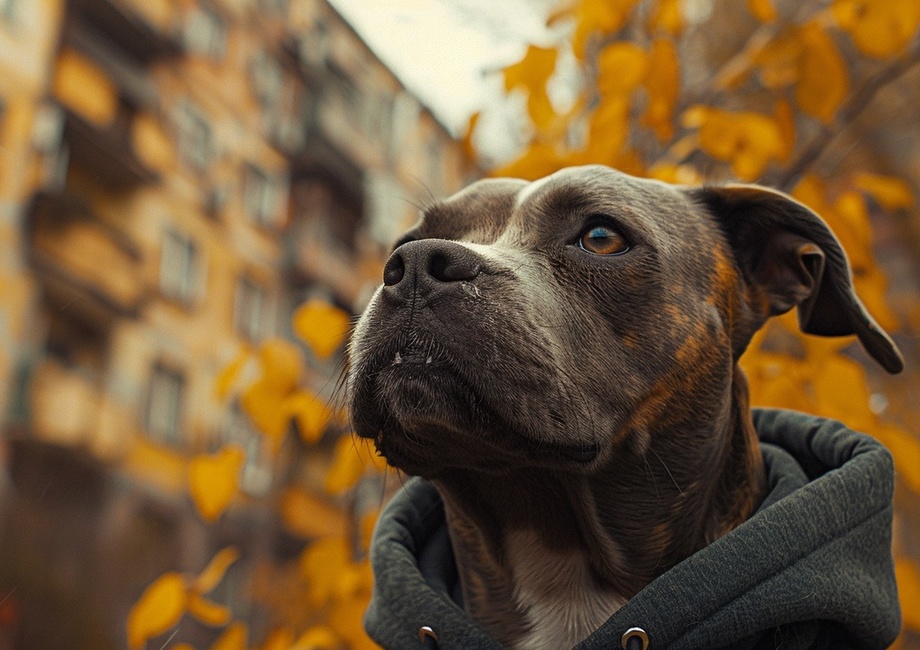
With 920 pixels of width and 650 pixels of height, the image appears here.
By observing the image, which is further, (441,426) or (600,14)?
(600,14)

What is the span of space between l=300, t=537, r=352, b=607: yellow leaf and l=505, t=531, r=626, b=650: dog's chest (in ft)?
3.67

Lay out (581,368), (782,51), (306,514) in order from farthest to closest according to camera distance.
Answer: (306,514)
(782,51)
(581,368)

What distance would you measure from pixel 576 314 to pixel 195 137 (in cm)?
1142

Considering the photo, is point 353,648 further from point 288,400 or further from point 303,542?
point 303,542

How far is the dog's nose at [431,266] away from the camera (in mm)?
1808

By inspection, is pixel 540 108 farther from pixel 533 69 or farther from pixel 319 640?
pixel 319 640

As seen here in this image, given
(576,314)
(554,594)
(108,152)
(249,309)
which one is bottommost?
(249,309)

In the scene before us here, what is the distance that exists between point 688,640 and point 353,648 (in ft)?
5.38

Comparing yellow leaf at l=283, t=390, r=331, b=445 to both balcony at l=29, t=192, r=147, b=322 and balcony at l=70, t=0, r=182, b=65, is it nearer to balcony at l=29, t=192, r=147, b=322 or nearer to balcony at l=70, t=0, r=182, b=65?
balcony at l=29, t=192, r=147, b=322

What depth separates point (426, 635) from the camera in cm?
200

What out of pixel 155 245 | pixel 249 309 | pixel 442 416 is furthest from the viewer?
pixel 249 309

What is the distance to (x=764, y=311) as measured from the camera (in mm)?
2373

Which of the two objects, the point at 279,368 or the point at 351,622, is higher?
the point at 279,368

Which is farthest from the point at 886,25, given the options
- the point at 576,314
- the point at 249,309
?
the point at 249,309
